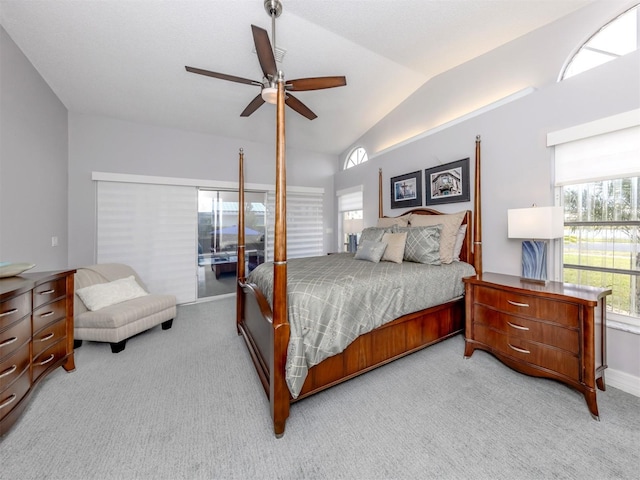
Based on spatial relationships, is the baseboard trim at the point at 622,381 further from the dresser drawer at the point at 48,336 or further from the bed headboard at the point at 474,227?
the dresser drawer at the point at 48,336

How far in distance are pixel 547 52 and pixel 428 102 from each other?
4.63 feet

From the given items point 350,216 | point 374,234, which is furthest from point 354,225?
point 374,234

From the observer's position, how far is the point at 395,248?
2.93m

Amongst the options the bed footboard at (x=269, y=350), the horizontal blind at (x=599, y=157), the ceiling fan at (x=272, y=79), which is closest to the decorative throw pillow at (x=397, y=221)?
the horizontal blind at (x=599, y=157)

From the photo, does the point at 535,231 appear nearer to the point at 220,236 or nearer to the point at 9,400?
the point at 9,400

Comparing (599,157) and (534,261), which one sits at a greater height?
(599,157)

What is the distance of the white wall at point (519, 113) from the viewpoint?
6.72 ft

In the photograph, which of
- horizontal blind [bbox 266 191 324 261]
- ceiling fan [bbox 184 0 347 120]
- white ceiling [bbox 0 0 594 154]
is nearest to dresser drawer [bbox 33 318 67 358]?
ceiling fan [bbox 184 0 347 120]

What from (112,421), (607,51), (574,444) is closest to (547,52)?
(607,51)

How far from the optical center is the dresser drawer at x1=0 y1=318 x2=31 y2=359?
1.50 m

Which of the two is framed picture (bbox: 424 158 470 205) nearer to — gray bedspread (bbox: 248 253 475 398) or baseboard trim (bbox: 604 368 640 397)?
gray bedspread (bbox: 248 253 475 398)

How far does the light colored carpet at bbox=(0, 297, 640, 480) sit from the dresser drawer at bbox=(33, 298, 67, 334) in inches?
21.4

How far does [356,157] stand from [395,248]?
3.14 m

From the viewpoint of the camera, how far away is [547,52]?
251 cm
